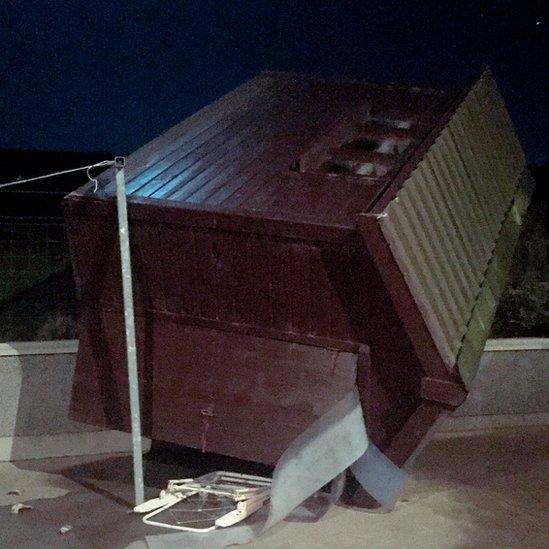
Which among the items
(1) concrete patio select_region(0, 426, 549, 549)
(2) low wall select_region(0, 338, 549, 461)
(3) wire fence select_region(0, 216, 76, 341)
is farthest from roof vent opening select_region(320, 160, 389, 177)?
(3) wire fence select_region(0, 216, 76, 341)

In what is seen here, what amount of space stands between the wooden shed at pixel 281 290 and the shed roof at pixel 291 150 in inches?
0.9

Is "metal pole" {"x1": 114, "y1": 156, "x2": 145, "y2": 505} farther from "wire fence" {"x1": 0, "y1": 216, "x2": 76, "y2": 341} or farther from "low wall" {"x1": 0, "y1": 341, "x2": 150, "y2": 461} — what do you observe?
"wire fence" {"x1": 0, "y1": 216, "x2": 76, "y2": 341}

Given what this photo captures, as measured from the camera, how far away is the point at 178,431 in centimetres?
568

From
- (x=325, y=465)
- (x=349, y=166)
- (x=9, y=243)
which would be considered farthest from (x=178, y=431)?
(x=9, y=243)

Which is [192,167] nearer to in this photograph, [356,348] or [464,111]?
[356,348]

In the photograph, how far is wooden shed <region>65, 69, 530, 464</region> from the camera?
16.3 feet

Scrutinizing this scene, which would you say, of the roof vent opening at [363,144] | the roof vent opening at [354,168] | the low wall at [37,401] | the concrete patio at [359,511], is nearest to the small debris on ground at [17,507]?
the concrete patio at [359,511]

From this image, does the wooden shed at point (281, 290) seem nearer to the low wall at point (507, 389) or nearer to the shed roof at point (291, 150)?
the shed roof at point (291, 150)

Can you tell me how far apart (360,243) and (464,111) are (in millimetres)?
3042

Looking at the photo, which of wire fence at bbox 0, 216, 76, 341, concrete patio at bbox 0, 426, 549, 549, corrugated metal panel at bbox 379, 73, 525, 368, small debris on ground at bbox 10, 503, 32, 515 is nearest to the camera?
corrugated metal panel at bbox 379, 73, 525, 368

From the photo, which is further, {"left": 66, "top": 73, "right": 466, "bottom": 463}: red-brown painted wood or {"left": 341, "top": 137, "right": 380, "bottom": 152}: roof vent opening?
{"left": 341, "top": 137, "right": 380, "bottom": 152}: roof vent opening

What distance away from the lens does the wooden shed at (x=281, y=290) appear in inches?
195

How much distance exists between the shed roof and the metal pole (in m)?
0.35

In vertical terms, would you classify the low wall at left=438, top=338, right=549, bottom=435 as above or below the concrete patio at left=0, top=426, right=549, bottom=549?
above
